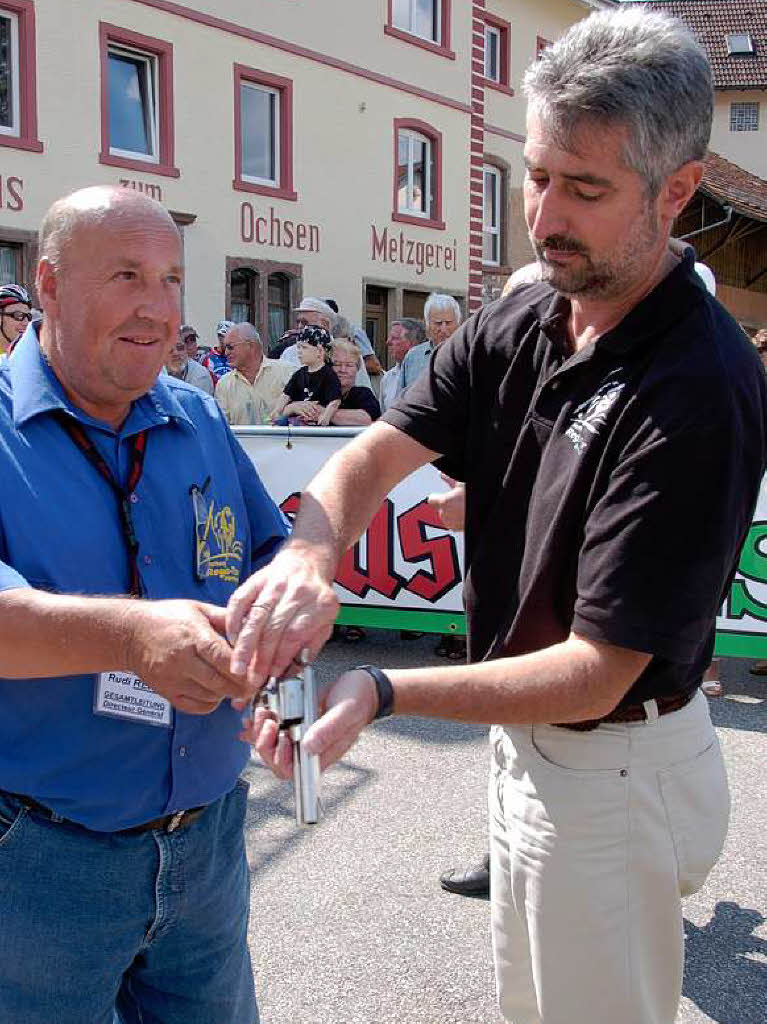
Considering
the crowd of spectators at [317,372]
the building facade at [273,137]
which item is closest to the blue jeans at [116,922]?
the crowd of spectators at [317,372]

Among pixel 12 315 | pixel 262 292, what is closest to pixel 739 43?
pixel 262 292

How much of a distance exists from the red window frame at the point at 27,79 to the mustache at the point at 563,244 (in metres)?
13.8

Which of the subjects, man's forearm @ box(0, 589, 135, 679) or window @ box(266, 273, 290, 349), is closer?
man's forearm @ box(0, 589, 135, 679)

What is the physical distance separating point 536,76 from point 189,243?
15.2 metres

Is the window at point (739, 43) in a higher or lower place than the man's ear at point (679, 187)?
higher

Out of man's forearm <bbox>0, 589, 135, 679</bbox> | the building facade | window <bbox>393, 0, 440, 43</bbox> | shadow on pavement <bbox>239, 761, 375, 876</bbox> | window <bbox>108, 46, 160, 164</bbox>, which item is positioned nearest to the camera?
man's forearm <bbox>0, 589, 135, 679</bbox>

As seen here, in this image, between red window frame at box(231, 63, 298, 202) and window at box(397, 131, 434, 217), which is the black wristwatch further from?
window at box(397, 131, 434, 217)

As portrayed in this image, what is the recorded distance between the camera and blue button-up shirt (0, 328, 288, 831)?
5.71 feet

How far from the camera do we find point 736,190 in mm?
29828

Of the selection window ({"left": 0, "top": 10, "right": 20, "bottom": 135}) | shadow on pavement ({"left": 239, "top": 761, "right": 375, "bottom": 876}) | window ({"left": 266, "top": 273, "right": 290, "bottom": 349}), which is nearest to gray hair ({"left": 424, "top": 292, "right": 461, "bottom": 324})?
shadow on pavement ({"left": 239, "top": 761, "right": 375, "bottom": 876})

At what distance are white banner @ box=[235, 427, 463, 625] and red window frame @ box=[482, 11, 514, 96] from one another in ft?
64.3

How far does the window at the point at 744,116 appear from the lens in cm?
4288

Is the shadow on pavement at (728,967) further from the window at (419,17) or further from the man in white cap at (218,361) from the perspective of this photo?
the window at (419,17)

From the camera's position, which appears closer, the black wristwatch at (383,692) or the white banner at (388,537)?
the black wristwatch at (383,692)
